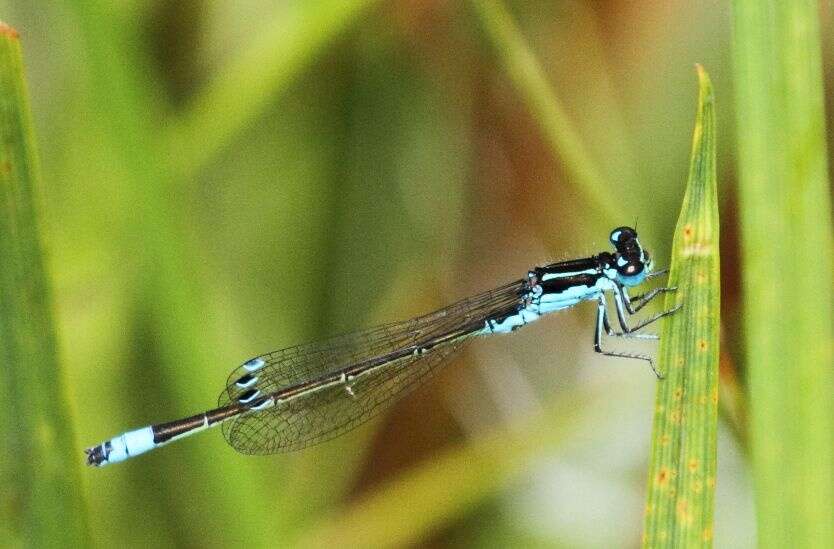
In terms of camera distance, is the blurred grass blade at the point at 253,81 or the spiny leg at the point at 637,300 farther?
the blurred grass blade at the point at 253,81

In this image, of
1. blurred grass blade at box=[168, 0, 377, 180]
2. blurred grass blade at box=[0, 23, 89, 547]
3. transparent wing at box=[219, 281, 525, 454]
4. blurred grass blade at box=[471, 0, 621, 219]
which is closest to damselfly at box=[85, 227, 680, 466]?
transparent wing at box=[219, 281, 525, 454]

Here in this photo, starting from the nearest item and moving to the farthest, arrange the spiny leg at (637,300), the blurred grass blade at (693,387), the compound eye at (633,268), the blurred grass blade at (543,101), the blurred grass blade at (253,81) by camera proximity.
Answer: the blurred grass blade at (693,387)
the spiny leg at (637,300)
the compound eye at (633,268)
the blurred grass blade at (543,101)
the blurred grass blade at (253,81)

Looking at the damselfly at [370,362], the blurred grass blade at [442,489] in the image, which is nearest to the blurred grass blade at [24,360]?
the damselfly at [370,362]

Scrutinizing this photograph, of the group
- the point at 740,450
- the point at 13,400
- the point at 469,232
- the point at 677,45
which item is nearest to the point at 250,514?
the point at 13,400

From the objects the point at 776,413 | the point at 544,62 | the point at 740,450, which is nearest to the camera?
the point at 776,413

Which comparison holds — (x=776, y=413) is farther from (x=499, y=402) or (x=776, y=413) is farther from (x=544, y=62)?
(x=544, y=62)

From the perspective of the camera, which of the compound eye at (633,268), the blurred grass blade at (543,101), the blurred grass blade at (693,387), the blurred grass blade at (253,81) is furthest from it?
the blurred grass blade at (253,81)

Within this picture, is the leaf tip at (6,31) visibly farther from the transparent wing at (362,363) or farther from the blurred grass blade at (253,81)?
the transparent wing at (362,363)
